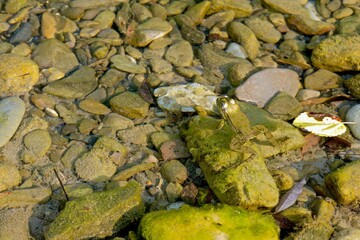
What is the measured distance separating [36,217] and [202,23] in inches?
125

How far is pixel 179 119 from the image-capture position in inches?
201

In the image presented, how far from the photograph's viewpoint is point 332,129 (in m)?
4.97

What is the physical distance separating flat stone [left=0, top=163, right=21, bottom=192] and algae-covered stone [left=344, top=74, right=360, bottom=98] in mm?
3266

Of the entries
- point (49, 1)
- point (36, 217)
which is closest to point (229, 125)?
point (36, 217)

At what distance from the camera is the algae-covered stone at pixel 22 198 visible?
4.23 m

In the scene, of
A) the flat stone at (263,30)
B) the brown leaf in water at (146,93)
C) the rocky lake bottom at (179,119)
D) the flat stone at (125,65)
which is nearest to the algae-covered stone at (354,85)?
the rocky lake bottom at (179,119)

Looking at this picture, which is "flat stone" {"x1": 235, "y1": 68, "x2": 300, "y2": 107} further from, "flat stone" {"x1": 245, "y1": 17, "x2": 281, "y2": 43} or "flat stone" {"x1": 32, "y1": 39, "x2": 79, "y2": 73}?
"flat stone" {"x1": 32, "y1": 39, "x2": 79, "y2": 73}

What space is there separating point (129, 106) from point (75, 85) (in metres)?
0.66

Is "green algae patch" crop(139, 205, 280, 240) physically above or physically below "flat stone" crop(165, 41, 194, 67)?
below

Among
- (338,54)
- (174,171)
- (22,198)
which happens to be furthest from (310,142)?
(22,198)

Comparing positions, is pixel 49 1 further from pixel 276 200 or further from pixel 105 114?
pixel 276 200

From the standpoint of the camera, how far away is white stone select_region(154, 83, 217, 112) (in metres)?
5.12

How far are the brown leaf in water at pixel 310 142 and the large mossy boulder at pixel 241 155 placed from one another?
0.09 meters

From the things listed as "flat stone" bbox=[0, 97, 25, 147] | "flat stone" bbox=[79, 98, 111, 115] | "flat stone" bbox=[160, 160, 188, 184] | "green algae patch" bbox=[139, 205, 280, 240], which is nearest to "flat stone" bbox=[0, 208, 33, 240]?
"flat stone" bbox=[0, 97, 25, 147]
